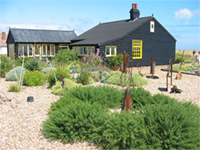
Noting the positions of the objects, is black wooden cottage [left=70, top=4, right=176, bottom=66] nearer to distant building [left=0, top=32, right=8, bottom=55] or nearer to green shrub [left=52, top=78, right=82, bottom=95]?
green shrub [left=52, top=78, right=82, bottom=95]

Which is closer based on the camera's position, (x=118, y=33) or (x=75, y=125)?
(x=75, y=125)

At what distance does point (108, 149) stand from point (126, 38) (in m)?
15.7

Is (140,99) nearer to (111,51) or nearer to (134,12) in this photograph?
(111,51)

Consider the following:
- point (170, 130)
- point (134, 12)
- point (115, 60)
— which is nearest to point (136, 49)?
point (115, 60)

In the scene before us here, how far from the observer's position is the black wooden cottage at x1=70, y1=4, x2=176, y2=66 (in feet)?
59.1

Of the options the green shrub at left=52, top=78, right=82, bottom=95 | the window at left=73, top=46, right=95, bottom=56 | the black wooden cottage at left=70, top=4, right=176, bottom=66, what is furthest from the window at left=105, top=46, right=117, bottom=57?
the green shrub at left=52, top=78, right=82, bottom=95

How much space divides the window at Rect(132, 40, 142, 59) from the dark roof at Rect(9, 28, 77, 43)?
970 cm

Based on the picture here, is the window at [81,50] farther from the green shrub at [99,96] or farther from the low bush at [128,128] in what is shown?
the low bush at [128,128]

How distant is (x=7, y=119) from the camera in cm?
533

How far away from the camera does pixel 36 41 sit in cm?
2386

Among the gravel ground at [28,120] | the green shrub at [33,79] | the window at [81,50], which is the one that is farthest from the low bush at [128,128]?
the window at [81,50]

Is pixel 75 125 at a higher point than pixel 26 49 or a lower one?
lower

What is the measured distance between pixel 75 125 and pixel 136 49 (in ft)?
53.9

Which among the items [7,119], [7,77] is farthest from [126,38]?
[7,119]
